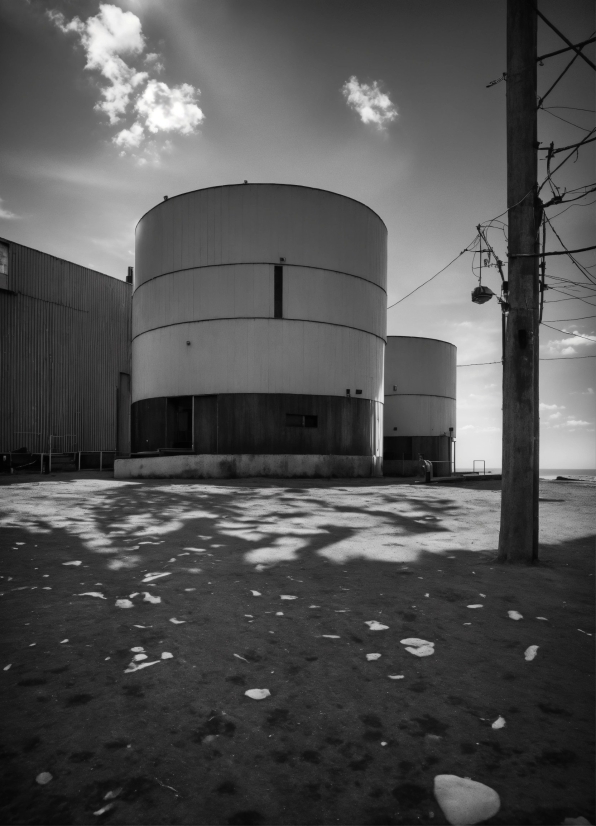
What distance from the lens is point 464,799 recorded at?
208 centimetres

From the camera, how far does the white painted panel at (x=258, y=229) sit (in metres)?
20.5

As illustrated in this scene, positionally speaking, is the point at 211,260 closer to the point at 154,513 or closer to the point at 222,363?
the point at 222,363

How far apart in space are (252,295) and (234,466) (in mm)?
6509

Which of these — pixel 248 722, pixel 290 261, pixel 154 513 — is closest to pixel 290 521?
Answer: pixel 154 513

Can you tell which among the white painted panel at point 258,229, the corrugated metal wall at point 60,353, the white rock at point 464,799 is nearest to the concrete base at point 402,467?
the white painted panel at point 258,229

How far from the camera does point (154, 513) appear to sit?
29.2 feet

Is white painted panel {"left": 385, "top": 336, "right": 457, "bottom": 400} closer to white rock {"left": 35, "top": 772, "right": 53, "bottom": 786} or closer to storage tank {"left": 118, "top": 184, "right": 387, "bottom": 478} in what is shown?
storage tank {"left": 118, "top": 184, "right": 387, "bottom": 478}

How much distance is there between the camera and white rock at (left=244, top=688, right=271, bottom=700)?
9.42 feet

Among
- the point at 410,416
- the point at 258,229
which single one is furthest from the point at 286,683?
the point at 410,416

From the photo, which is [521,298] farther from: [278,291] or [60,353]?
[60,353]

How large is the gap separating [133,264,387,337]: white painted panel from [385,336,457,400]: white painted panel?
10862 mm

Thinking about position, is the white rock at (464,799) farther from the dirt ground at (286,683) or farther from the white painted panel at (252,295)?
the white painted panel at (252,295)

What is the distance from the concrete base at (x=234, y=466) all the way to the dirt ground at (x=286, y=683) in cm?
1242

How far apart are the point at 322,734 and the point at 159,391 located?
2022 cm
